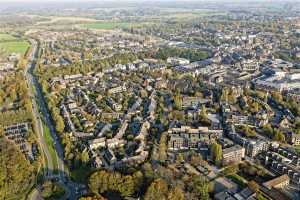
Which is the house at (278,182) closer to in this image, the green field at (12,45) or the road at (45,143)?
the road at (45,143)

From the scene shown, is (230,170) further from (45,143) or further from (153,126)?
(45,143)

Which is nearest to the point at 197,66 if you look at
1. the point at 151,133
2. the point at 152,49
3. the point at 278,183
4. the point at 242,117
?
the point at 152,49

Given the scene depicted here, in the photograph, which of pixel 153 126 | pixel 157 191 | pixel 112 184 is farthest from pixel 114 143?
pixel 157 191

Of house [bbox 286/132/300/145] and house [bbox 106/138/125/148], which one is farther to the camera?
house [bbox 286/132/300/145]

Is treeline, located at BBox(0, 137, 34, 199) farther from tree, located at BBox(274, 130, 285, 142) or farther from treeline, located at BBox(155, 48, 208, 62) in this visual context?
treeline, located at BBox(155, 48, 208, 62)

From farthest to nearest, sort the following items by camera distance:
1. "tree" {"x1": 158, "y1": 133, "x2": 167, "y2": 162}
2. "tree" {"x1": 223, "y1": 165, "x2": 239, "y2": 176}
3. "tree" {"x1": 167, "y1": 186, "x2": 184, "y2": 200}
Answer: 1. "tree" {"x1": 158, "y1": 133, "x2": 167, "y2": 162}
2. "tree" {"x1": 223, "y1": 165, "x2": 239, "y2": 176}
3. "tree" {"x1": 167, "y1": 186, "x2": 184, "y2": 200}

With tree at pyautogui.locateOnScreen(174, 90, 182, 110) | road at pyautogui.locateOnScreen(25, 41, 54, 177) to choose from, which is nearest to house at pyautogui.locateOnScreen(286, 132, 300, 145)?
tree at pyautogui.locateOnScreen(174, 90, 182, 110)

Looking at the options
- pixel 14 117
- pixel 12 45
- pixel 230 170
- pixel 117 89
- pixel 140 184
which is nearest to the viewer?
pixel 140 184
